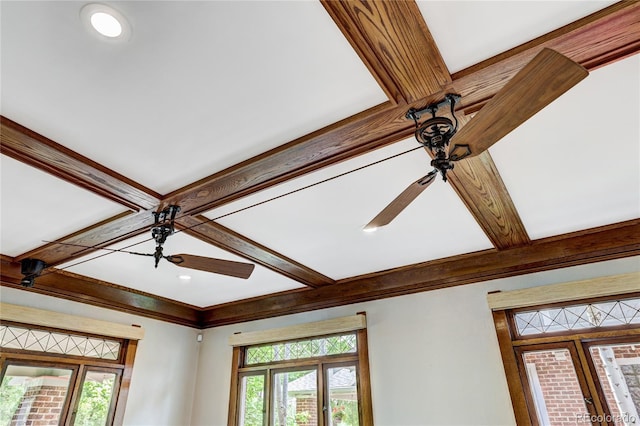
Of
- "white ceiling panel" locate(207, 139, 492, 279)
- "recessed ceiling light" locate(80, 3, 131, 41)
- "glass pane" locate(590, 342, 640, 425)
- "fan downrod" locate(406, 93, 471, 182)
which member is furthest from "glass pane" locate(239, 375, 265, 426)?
"recessed ceiling light" locate(80, 3, 131, 41)

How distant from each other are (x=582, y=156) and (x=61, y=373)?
4623 mm

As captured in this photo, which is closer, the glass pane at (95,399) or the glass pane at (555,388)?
the glass pane at (555,388)

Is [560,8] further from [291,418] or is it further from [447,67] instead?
[291,418]

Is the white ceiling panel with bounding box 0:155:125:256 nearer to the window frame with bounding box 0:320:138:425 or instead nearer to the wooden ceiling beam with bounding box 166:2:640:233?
the wooden ceiling beam with bounding box 166:2:640:233

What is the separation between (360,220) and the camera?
286cm

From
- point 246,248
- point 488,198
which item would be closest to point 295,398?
point 246,248

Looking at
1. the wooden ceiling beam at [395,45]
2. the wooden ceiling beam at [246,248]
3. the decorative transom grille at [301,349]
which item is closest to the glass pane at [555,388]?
the decorative transom grille at [301,349]

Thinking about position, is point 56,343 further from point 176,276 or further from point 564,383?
point 564,383

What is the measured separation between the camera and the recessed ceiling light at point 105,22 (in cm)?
134

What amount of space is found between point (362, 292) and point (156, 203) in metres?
2.32

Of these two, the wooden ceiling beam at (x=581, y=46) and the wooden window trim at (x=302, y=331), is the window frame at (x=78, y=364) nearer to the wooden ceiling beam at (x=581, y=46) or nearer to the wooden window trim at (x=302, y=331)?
the wooden window trim at (x=302, y=331)

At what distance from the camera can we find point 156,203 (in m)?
2.49

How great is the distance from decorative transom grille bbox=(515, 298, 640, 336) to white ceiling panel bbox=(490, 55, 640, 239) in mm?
627

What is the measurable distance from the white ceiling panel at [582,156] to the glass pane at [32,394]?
4.22 meters
